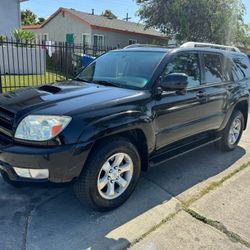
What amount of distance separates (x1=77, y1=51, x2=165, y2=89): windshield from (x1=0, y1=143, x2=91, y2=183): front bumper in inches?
47.7

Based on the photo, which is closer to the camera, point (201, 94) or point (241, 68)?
point (201, 94)

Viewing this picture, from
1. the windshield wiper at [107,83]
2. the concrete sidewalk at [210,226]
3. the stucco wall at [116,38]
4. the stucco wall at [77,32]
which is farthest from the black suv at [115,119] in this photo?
the stucco wall at [116,38]

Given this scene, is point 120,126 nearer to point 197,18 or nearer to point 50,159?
point 50,159

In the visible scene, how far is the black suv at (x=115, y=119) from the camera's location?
263 centimetres

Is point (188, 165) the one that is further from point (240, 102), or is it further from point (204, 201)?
point (240, 102)

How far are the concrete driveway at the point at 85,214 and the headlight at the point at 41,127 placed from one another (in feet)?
1.60

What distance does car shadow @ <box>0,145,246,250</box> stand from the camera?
2.64 m

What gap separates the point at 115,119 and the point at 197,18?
722 inches

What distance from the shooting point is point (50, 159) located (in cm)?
255

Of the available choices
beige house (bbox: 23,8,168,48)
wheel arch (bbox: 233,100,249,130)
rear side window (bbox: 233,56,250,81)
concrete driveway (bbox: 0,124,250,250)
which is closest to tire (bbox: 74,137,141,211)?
concrete driveway (bbox: 0,124,250,250)

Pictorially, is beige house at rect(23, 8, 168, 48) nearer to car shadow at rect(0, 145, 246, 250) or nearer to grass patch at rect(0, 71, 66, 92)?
grass patch at rect(0, 71, 66, 92)

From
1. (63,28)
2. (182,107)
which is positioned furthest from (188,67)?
(63,28)

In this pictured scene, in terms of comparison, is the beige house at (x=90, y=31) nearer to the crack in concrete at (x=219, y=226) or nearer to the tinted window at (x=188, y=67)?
the tinted window at (x=188, y=67)

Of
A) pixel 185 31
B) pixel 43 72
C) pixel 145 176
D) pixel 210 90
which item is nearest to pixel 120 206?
pixel 145 176
